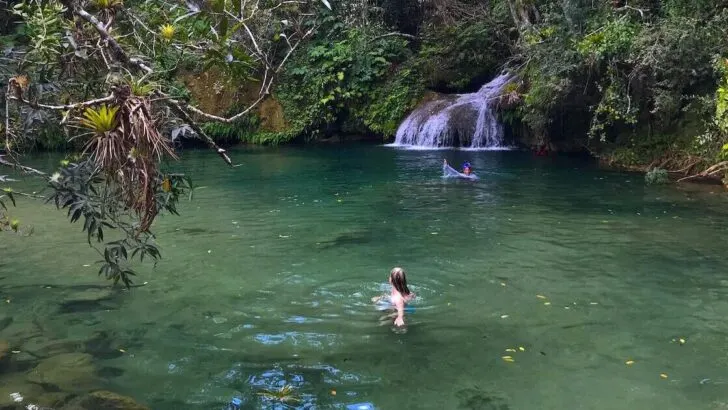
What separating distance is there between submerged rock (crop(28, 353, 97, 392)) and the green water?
119mm

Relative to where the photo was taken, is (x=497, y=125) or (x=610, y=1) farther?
(x=497, y=125)

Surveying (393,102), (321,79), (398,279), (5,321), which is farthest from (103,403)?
(321,79)

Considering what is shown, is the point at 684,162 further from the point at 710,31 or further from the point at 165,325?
Result: the point at 165,325

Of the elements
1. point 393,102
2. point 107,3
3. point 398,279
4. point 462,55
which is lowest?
point 398,279

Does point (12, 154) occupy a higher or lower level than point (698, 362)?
higher

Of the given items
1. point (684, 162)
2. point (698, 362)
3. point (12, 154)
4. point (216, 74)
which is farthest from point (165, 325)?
point (216, 74)

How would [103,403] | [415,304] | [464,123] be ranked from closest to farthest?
[103,403], [415,304], [464,123]

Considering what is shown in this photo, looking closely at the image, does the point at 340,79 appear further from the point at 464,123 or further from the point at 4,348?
the point at 4,348

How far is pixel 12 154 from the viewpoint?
5117 mm

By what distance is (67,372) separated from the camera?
19.1 feet

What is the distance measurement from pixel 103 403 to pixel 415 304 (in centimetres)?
362

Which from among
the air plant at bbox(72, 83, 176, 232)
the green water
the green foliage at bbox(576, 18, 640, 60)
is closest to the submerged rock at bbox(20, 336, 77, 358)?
the green water

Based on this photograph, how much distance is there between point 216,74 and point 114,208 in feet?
82.5

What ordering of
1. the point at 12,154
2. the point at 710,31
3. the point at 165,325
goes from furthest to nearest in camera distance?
1. the point at 710,31
2. the point at 165,325
3. the point at 12,154
